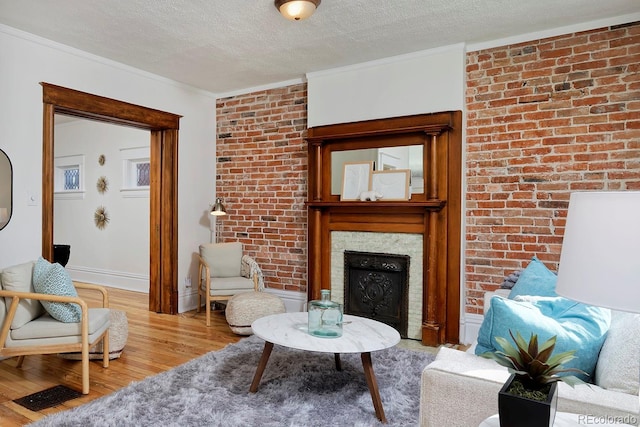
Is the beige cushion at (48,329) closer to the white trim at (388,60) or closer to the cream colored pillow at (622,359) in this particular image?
the cream colored pillow at (622,359)

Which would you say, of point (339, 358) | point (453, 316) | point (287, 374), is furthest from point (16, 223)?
point (453, 316)

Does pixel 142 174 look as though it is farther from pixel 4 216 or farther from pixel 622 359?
pixel 622 359

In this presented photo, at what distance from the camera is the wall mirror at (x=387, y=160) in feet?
12.6

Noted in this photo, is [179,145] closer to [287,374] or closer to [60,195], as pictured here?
[287,374]

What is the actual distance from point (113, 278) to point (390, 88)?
15.9ft

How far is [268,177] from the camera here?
484cm

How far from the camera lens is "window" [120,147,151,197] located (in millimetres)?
5914

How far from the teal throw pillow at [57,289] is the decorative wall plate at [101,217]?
3716 millimetres

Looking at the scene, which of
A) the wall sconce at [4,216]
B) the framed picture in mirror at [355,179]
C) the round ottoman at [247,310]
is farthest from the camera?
the framed picture in mirror at [355,179]

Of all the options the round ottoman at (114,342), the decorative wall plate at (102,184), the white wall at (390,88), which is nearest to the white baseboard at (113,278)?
the decorative wall plate at (102,184)

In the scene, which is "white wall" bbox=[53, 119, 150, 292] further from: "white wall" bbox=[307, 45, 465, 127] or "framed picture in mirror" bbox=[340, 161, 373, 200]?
"framed picture in mirror" bbox=[340, 161, 373, 200]

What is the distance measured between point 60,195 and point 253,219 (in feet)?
13.2

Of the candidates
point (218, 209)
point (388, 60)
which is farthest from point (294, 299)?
point (388, 60)

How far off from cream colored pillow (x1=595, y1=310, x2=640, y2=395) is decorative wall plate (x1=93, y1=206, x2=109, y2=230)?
642 centimetres
